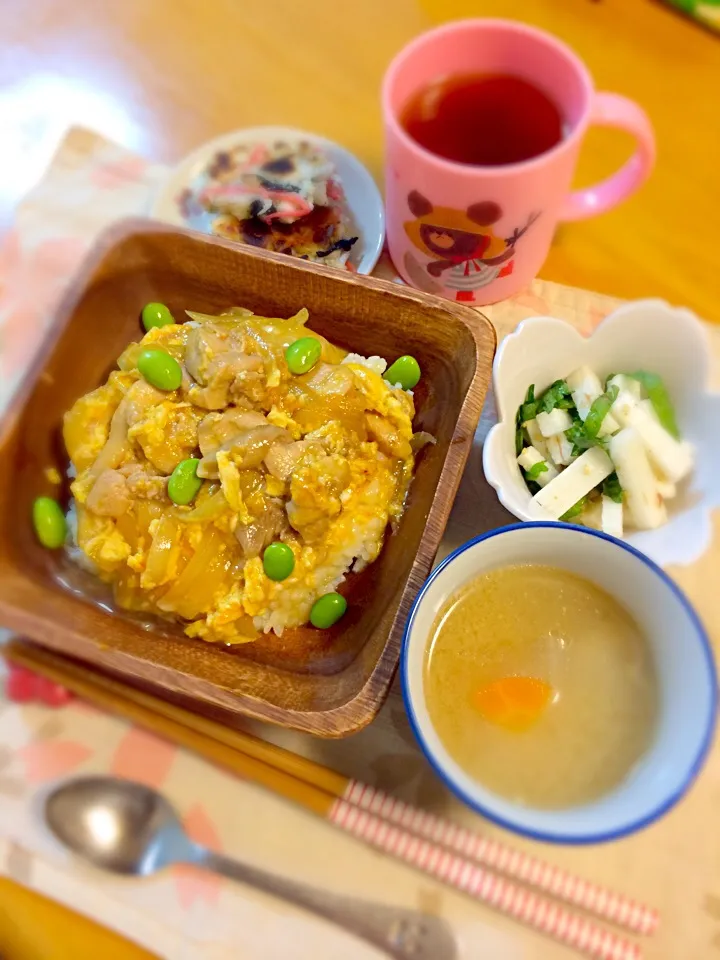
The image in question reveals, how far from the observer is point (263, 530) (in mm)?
1071

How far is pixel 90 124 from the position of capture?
162 cm

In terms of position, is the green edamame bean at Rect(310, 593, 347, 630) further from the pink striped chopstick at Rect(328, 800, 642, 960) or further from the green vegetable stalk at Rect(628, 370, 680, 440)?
the green vegetable stalk at Rect(628, 370, 680, 440)

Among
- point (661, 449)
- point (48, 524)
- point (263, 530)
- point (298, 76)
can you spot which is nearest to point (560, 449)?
point (661, 449)

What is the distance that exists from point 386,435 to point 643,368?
1.48 feet

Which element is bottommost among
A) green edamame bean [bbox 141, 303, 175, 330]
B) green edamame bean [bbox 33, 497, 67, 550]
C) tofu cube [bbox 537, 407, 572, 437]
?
green edamame bean [bbox 33, 497, 67, 550]

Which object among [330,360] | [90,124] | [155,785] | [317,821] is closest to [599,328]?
[330,360]

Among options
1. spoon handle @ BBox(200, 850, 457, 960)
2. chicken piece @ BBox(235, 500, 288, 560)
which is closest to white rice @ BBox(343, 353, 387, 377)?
chicken piece @ BBox(235, 500, 288, 560)

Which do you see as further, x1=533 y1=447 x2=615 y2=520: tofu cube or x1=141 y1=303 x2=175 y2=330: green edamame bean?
x1=141 y1=303 x2=175 y2=330: green edamame bean

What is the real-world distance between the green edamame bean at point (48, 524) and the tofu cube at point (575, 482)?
0.74m

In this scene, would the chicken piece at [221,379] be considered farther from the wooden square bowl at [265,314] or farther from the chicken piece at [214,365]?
the wooden square bowl at [265,314]

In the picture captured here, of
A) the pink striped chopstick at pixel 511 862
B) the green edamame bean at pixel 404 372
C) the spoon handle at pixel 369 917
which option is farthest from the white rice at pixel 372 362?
the spoon handle at pixel 369 917

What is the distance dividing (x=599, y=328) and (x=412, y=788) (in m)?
0.77

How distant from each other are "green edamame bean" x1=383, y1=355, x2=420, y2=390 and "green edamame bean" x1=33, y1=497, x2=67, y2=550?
57 centimetres

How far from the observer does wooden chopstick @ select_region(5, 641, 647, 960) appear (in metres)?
0.95
